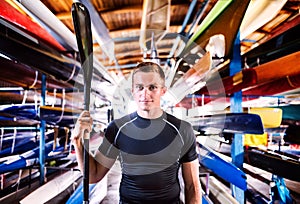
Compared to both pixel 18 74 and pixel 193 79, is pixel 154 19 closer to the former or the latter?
pixel 193 79

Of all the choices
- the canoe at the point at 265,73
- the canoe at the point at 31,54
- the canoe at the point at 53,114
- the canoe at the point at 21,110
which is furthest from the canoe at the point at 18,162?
the canoe at the point at 265,73

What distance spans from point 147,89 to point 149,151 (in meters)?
0.30

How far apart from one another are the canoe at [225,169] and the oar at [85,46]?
111cm

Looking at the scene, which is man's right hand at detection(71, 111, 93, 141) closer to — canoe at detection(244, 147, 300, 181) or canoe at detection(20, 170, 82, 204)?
canoe at detection(244, 147, 300, 181)

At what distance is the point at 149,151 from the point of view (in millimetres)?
1053

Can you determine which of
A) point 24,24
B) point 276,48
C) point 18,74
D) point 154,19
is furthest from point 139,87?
point 18,74

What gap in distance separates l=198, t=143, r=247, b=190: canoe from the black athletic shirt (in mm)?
620

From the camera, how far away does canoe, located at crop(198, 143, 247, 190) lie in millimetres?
1510

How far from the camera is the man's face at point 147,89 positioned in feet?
3.54

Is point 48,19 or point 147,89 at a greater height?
point 48,19

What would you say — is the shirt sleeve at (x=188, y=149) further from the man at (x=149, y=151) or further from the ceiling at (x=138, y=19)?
the ceiling at (x=138, y=19)

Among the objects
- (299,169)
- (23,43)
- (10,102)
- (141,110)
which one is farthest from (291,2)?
(10,102)

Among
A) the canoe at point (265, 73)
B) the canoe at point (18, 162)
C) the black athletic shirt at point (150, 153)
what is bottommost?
the canoe at point (18, 162)

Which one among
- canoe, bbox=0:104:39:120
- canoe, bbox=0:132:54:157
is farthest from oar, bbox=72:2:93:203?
canoe, bbox=0:132:54:157
